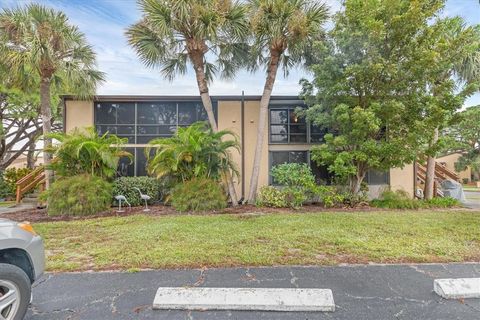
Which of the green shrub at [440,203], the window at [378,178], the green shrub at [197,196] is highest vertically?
the window at [378,178]

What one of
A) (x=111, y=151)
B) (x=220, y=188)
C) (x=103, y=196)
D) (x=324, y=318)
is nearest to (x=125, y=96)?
(x=111, y=151)

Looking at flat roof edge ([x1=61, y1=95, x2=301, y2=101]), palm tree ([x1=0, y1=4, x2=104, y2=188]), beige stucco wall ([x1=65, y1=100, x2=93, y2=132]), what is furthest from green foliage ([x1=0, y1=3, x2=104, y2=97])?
beige stucco wall ([x1=65, y1=100, x2=93, y2=132])

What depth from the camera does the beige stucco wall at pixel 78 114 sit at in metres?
11.1

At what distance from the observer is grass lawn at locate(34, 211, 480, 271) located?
4277mm

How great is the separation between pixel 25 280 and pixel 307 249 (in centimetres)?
384

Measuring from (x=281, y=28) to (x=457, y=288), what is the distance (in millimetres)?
7753

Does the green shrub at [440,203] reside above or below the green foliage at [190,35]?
below

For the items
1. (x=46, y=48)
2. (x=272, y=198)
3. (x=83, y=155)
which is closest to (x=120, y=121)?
(x=83, y=155)

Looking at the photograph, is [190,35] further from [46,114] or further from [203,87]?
[46,114]

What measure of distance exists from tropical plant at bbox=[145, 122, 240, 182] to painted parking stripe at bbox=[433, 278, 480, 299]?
674 cm

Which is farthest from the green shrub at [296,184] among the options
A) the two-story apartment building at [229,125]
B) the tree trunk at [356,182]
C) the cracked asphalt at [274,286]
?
the cracked asphalt at [274,286]

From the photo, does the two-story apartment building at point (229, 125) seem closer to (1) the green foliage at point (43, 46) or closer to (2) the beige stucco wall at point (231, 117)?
(2) the beige stucco wall at point (231, 117)

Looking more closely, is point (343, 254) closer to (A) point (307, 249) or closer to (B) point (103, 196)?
(A) point (307, 249)

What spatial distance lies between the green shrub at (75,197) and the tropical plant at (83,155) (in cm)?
49
